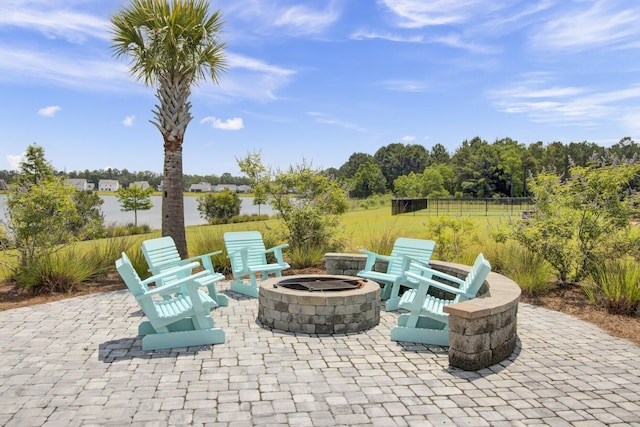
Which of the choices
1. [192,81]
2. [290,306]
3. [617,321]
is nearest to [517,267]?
[617,321]

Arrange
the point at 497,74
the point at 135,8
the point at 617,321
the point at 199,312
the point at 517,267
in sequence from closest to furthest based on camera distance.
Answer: the point at 199,312 → the point at 617,321 → the point at 517,267 → the point at 135,8 → the point at 497,74

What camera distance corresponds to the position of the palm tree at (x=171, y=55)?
958 cm

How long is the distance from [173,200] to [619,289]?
846cm

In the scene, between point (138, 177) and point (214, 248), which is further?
point (138, 177)

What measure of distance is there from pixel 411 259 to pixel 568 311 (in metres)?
2.54

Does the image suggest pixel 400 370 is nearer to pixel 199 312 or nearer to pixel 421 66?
pixel 199 312

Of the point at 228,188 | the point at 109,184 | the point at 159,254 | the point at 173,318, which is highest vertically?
the point at 109,184

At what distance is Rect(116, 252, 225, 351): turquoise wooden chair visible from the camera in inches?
182

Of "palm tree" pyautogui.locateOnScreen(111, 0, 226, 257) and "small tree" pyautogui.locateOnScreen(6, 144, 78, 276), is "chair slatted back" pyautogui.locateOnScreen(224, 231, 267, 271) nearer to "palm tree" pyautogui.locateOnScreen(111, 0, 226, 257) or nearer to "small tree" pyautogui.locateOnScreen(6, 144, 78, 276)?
"palm tree" pyautogui.locateOnScreen(111, 0, 226, 257)

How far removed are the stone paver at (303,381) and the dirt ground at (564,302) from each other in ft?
1.30

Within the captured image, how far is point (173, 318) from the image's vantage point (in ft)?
15.8

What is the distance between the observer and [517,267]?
25.7 feet

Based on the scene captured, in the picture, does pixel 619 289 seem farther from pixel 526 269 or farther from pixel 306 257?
pixel 306 257

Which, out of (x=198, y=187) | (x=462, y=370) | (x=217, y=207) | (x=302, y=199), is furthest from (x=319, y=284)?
(x=198, y=187)
